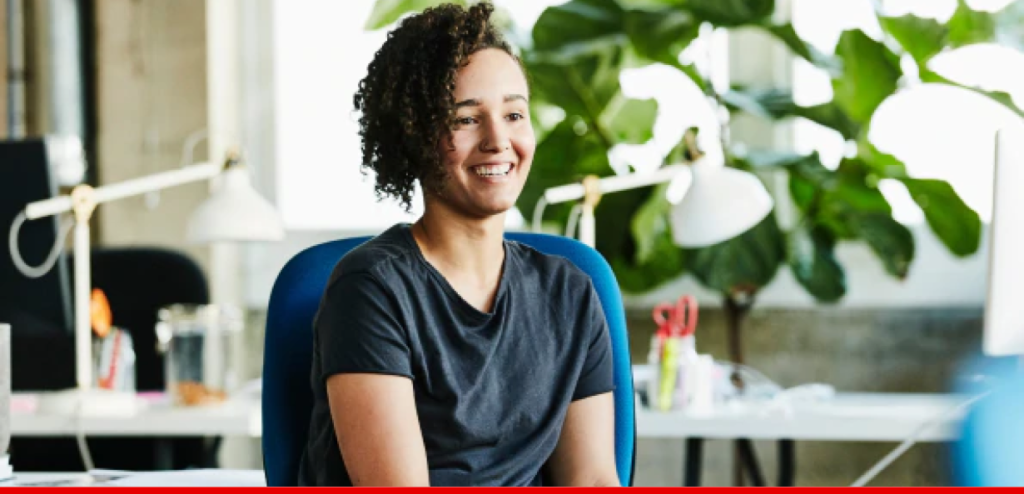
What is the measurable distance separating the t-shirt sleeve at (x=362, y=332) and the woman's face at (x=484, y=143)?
16cm

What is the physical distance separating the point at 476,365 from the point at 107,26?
2816mm

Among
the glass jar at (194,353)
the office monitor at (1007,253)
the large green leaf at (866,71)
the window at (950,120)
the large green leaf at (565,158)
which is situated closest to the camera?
the office monitor at (1007,253)

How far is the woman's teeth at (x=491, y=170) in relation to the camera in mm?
1383

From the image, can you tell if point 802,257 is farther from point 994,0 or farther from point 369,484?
point 369,484

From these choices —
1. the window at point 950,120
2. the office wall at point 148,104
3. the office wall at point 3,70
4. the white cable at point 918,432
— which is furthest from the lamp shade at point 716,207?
the office wall at point 3,70

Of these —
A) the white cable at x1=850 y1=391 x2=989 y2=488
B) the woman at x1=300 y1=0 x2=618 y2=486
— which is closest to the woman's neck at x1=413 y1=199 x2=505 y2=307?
the woman at x1=300 y1=0 x2=618 y2=486

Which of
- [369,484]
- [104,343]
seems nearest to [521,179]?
[369,484]

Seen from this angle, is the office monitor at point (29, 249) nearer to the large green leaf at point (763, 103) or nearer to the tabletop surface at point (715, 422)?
the tabletop surface at point (715, 422)

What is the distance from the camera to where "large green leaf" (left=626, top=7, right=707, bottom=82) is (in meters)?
3.18

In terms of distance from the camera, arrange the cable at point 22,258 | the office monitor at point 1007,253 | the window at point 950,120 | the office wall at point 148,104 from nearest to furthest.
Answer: the office monitor at point 1007,253, the cable at point 22,258, the window at point 950,120, the office wall at point 148,104

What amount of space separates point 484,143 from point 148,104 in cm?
260

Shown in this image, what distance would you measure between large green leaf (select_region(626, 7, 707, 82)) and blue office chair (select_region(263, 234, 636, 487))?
5.65 ft

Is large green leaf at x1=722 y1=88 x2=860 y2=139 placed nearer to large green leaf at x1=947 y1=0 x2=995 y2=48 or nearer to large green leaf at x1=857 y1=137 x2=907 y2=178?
large green leaf at x1=857 y1=137 x2=907 y2=178

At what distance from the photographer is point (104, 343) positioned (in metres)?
2.79
